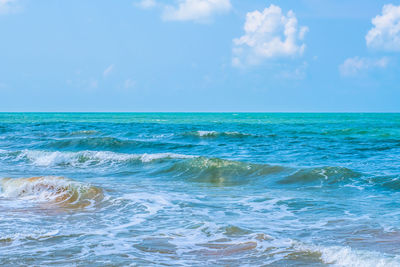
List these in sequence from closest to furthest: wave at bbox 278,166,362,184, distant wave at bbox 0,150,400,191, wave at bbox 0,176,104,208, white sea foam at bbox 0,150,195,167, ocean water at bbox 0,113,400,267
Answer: ocean water at bbox 0,113,400,267, wave at bbox 0,176,104,208, distant wave at bbox 0,150,400,191, wave at bbox 278,166,362,184, white sea foam at bbox 0,150,195,167

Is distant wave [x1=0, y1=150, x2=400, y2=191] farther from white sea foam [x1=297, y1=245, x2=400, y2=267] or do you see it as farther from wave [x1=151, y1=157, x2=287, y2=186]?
white sea foam [x1=297, y1=245, x2=400, y2=267]

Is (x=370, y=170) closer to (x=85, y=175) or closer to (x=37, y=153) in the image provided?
(x=85, y=175)

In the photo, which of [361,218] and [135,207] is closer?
[361,218]

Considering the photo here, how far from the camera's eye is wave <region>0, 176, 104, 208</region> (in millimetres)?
9117

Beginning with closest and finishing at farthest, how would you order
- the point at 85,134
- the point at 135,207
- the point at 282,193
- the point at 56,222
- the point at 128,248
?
the point at 128,248, the point at 56,222, the point at 135,207, the point at 282,193, the point at 85,134

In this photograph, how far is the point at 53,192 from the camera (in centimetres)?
984

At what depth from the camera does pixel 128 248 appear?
5973 mm

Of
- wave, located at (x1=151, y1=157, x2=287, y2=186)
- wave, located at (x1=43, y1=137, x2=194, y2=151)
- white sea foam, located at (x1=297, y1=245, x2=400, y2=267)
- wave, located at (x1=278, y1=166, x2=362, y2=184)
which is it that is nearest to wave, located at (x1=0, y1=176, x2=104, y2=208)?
wave, located at (x1=151, y1=157, x2=287, y2=186)

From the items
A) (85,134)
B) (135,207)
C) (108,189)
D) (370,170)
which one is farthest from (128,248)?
(85,134)

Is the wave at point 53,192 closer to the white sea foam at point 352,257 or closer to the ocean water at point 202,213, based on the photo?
the ocean water at point 202,213

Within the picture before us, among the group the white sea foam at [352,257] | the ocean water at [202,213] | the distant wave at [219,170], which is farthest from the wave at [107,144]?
the white sea foam at [352,257]

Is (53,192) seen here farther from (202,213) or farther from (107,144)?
(107,144)

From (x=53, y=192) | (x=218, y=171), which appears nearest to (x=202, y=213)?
(x=53, y=192)

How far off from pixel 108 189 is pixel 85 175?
12.3ft
